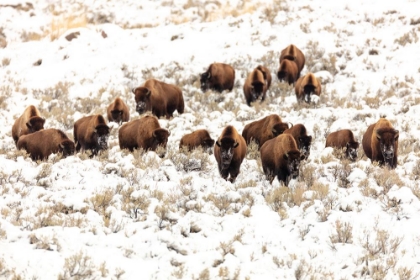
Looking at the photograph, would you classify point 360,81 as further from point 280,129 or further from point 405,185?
point 405,185

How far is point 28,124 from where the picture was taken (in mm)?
10758

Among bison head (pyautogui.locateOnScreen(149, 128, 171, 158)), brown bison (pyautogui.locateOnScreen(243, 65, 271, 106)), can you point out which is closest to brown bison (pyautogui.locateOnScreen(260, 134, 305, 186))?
bison head (pyautogui.locateOnScreen(149, 128, 171, 158))

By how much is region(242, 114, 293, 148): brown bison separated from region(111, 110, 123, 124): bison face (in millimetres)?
3715

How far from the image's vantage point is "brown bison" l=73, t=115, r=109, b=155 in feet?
33.0

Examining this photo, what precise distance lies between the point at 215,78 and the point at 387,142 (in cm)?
799

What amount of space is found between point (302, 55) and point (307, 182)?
9830 mm

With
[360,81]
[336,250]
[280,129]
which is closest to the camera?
[336,250]

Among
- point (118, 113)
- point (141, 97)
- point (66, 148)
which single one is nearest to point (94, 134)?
point (66, 148)

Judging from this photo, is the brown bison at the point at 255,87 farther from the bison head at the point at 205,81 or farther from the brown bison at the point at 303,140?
the brown bison at the point at 303,140

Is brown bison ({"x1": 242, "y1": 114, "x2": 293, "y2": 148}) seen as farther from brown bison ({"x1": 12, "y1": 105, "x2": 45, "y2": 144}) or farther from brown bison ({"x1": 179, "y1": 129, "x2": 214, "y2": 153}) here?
brown bison ({"x1": 12, "y1": 105, "x2": 45, "y2": 144})

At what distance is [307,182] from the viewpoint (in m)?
8.12

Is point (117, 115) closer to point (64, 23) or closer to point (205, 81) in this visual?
Result: point (205, 81)

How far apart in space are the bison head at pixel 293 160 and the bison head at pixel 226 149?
3.24ft

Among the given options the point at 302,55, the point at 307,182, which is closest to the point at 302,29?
the point at 302,55
